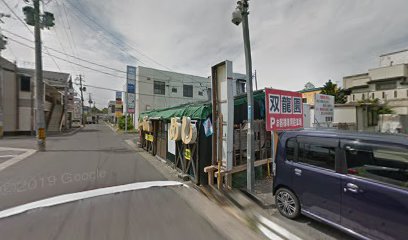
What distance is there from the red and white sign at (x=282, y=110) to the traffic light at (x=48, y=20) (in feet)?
45.7

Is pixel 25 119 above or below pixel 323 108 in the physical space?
below

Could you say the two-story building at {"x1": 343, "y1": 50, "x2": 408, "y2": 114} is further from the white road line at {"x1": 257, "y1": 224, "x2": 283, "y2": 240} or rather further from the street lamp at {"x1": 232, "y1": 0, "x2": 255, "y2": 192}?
the white road line at {"x1": 257, "y1": 224, "x2": 283, "y2": 240}

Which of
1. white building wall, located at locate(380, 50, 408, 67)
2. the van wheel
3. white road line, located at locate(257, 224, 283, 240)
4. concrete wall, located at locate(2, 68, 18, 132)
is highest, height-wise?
white building wall, located at locate(380, 50, 408, 67)

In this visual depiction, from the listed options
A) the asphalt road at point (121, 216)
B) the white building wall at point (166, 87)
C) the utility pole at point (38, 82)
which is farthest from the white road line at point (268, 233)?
the white building wall at point (166, 87)

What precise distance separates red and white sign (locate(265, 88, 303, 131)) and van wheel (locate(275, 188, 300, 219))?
2.28 metres

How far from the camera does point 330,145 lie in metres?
3.41

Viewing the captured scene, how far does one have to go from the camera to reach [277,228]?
3652mm

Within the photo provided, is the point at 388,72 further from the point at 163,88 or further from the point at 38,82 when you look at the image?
the point at 38,82

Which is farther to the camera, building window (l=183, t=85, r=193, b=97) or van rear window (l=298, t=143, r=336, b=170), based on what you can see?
building window (l=183, t=85, r=193, b=97)

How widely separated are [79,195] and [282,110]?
→ 6.17m

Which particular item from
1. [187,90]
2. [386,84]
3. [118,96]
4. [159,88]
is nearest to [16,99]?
[118,96]

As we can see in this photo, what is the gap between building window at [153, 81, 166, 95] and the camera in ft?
95.5

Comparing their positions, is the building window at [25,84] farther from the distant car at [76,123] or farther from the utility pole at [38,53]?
the distant car at [76,123]

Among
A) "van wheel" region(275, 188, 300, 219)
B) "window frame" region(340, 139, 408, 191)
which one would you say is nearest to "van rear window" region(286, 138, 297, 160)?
"van wheel" region(275, 188, 300, 219)
